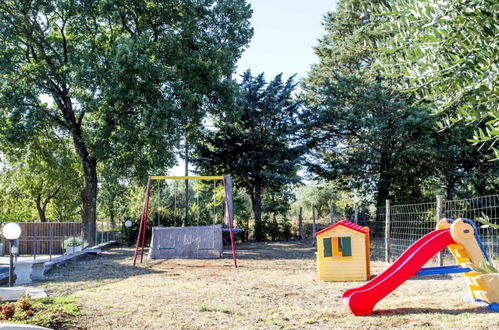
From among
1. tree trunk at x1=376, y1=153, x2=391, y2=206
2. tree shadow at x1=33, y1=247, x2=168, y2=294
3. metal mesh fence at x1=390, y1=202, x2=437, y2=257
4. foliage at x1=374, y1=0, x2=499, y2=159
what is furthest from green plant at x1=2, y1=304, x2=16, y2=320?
tree trunk at x1=376, y1=153, x2=391, y2=206

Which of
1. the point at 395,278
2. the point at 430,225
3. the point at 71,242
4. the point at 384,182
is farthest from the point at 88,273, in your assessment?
the point at 384,182

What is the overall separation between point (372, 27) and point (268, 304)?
18025 mm

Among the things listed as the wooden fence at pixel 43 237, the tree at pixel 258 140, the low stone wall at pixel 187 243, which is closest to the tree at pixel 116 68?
the wooden fence at pixel 43 237

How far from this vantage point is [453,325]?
500 cm

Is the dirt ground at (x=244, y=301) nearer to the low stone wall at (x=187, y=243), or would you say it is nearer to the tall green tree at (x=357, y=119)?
the low stone wall at (x=187, y=243)

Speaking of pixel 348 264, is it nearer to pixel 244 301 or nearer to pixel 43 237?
pixel 244 301

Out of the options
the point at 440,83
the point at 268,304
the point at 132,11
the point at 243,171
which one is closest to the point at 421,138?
the point at 243,171

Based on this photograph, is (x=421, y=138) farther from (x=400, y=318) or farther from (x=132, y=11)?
(x=400, y=318)

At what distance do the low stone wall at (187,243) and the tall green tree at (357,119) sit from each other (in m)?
9.52

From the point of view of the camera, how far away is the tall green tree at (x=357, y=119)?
813 inches

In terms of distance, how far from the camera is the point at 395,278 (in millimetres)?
5871

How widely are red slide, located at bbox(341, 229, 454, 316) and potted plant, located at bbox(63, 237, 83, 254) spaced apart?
1090 cm

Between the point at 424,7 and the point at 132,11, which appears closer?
the point at 424,7

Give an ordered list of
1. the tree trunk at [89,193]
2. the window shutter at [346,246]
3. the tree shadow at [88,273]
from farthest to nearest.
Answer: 1. the tree trunk at [89,193]
2. the window shutter at [346,246]
3. the tree shadow at [88,273]
